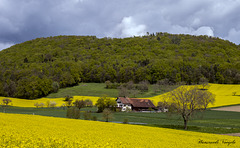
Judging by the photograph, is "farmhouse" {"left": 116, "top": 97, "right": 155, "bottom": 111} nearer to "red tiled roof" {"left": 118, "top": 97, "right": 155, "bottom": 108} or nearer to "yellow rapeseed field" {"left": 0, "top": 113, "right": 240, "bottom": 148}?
"red tiled roof" {"left": 118, "top": 97, "right": 155, "bottom": 108}

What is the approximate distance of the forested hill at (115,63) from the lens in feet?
384

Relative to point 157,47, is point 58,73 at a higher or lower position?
lower

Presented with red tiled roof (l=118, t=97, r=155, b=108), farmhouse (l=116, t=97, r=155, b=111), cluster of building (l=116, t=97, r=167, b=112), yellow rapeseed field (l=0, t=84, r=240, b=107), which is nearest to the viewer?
yellow rapeseed field (l=0, t=84, r=240, b=107)

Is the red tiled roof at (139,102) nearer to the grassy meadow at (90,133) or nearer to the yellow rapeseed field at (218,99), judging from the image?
the yellow rapeseed field at (218,99)

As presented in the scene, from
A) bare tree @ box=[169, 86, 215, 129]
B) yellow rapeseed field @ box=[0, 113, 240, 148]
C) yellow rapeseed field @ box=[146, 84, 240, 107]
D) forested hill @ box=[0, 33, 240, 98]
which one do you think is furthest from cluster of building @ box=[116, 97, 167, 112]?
yellow rapeseed field @ box=[0, 113, 240, 148]

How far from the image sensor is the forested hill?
117m

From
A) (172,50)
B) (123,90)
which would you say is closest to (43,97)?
(123,90)

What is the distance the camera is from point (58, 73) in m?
131

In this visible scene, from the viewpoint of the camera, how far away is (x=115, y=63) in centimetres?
14525

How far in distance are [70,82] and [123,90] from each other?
136 feet

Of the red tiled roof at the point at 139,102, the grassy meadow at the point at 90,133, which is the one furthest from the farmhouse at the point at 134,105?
the grassy meadow at the point at 90,133

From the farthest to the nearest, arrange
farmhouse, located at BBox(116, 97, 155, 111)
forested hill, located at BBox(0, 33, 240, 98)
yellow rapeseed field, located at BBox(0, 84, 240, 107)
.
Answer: forested hill, located at BBox(0, 33, 240, 98) → farmhouse, located at BBox(116, 97, 155, 111) → yellow rapeseed field, located at BBox(0, 84, 240, 107)

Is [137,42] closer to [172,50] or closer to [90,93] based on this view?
[172,50]

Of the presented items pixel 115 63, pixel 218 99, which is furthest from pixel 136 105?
pixel 115 63
